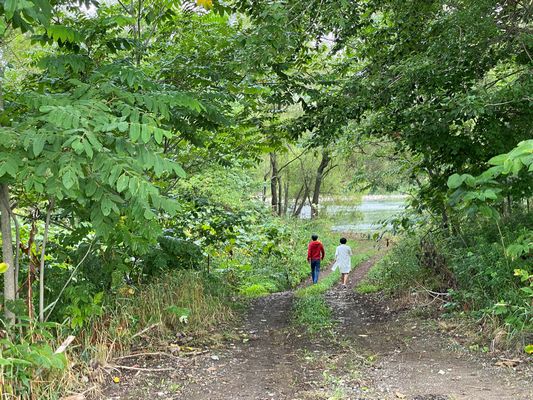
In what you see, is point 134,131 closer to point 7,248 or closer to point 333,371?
point 7,248

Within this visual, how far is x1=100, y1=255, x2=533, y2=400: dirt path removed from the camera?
440cm

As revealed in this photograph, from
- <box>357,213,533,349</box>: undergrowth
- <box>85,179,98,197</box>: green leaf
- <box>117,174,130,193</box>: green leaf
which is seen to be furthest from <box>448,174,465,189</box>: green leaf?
<box>85,179,98,197</box>: green leaf

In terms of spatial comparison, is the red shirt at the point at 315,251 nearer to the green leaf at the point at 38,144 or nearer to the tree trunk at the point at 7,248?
the tree trunk at the point at 7,248

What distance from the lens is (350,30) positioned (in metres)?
7.78

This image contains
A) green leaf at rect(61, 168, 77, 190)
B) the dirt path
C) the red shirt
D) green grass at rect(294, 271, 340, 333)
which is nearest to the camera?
green leaf at rect(61, 168, 77, 190)

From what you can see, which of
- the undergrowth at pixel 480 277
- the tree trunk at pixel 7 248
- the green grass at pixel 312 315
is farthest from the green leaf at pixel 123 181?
the green grass at pixel 312 315

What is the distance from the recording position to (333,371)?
5.04m

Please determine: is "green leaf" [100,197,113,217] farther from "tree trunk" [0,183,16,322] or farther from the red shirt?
the red shirt

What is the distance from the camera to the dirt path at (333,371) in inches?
173

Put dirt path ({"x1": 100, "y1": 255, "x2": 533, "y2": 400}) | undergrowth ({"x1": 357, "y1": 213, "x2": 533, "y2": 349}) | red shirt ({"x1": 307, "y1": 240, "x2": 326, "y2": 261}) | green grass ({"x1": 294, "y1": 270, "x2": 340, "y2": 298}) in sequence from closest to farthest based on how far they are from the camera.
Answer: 1. dirt path ({"x1": 100, "y1": 255, "x2": 533, "y2": 400})
2. undergrowth ({"x1": 357, "y1": 213, "x2": 533, "y2": 349})
3. green grass ({"x1": 294, "y1": 270, "x2": 340, "y2": 298})
4. red shirt ({"x1": 307, "y1": 240, "x2": 326, "y2": 261})

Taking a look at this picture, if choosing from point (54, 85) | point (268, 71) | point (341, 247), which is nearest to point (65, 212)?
point (54, 85)

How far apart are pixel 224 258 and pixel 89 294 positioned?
7484mm

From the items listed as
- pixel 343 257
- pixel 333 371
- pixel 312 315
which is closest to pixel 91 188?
pixel 333 371

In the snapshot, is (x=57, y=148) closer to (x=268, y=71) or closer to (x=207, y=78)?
(x=207, y=78)
